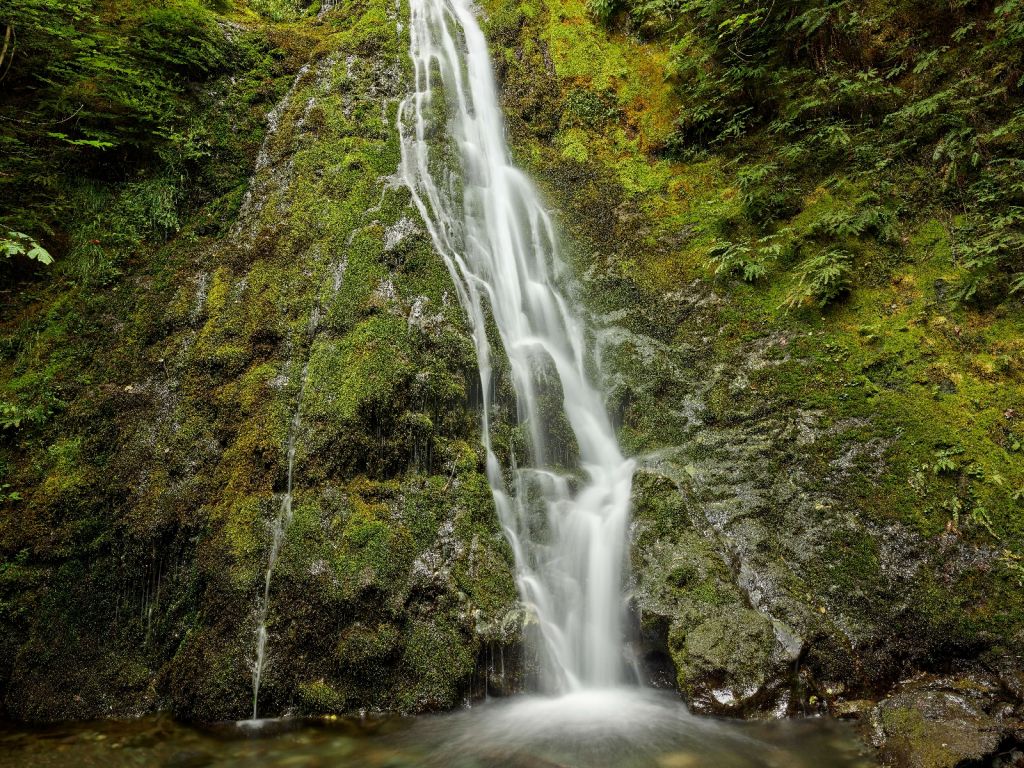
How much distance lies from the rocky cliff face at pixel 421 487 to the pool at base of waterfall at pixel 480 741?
215 millimetres

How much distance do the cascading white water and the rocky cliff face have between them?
347 millimetres

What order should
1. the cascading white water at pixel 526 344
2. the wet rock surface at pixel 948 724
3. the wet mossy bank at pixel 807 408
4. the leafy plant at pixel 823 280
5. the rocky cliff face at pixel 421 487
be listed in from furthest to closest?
the leafy plant at pixel 823 280 → the cascading white water at pixel 526 344 → the rocky cliff face at pixel 421 487 → the wet mossy bank at pixel 807 408 → the wet rock surface at pixel 948 724

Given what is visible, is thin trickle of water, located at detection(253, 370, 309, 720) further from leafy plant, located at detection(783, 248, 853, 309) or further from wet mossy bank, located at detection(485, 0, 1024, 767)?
leafy plant, located at detection(783, 248, 853, 309)

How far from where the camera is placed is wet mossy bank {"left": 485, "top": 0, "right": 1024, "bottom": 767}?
4137 millimetres

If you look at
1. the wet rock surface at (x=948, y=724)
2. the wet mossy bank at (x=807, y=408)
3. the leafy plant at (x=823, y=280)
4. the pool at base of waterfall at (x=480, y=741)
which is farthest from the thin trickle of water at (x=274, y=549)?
the leafy plant at (x=823, y=280)

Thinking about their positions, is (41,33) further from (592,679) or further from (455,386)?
(592,679)

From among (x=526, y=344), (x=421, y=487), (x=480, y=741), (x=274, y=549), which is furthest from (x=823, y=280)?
(x=274, y=549)

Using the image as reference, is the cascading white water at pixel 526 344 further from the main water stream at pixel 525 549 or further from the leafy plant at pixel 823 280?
the leafy plant at pixel 823 280

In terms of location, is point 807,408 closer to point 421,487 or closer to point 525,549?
point 525,549

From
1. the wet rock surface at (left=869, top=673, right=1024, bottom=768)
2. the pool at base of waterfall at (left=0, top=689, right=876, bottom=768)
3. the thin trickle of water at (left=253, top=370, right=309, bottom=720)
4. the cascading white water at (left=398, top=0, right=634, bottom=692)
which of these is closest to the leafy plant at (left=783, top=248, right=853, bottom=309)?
the cascading white water at (left=398, top=0, right=634, bottom=692)

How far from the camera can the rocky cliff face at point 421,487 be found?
428cm

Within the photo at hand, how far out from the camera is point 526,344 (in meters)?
7.04

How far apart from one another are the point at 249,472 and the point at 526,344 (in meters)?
3.76

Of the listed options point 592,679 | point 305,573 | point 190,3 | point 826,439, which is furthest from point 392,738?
point 190,3
